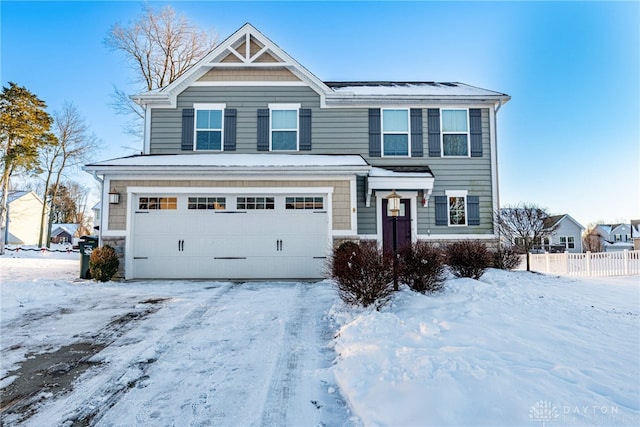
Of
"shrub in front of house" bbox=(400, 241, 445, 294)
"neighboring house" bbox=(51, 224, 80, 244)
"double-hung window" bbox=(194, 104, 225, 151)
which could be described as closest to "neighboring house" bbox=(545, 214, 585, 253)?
"shrub in front of house" bbox=(400, 241, 445, 294)

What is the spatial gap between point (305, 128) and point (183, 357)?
8352 mm

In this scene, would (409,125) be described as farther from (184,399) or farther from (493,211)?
(184,399)

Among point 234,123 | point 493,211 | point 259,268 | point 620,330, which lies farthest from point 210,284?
point 493,211

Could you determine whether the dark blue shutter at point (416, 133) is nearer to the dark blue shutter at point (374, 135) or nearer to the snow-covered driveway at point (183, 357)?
the dark blue shutter at point (374, 135)

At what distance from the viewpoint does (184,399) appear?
279 cm

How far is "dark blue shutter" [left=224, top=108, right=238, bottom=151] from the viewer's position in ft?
35.1

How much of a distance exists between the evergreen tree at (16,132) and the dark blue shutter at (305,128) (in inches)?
775

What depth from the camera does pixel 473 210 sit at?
35.2ft

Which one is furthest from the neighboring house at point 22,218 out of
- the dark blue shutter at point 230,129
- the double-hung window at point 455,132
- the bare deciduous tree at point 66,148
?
the double-hung window at point 455,132

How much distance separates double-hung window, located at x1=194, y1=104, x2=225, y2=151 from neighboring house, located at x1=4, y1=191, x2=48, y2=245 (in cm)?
3265

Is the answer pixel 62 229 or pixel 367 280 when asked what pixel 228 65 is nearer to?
pixel 367 280

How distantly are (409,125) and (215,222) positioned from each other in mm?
6824

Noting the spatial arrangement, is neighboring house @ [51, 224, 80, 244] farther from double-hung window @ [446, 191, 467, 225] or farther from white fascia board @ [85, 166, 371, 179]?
double-hung window @ [446, 191, 467, 225]

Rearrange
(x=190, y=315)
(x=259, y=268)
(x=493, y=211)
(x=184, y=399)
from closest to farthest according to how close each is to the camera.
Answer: (x=184, y=399), (x=190, y=315), (x=259, y=268), (x=493, y=211)
